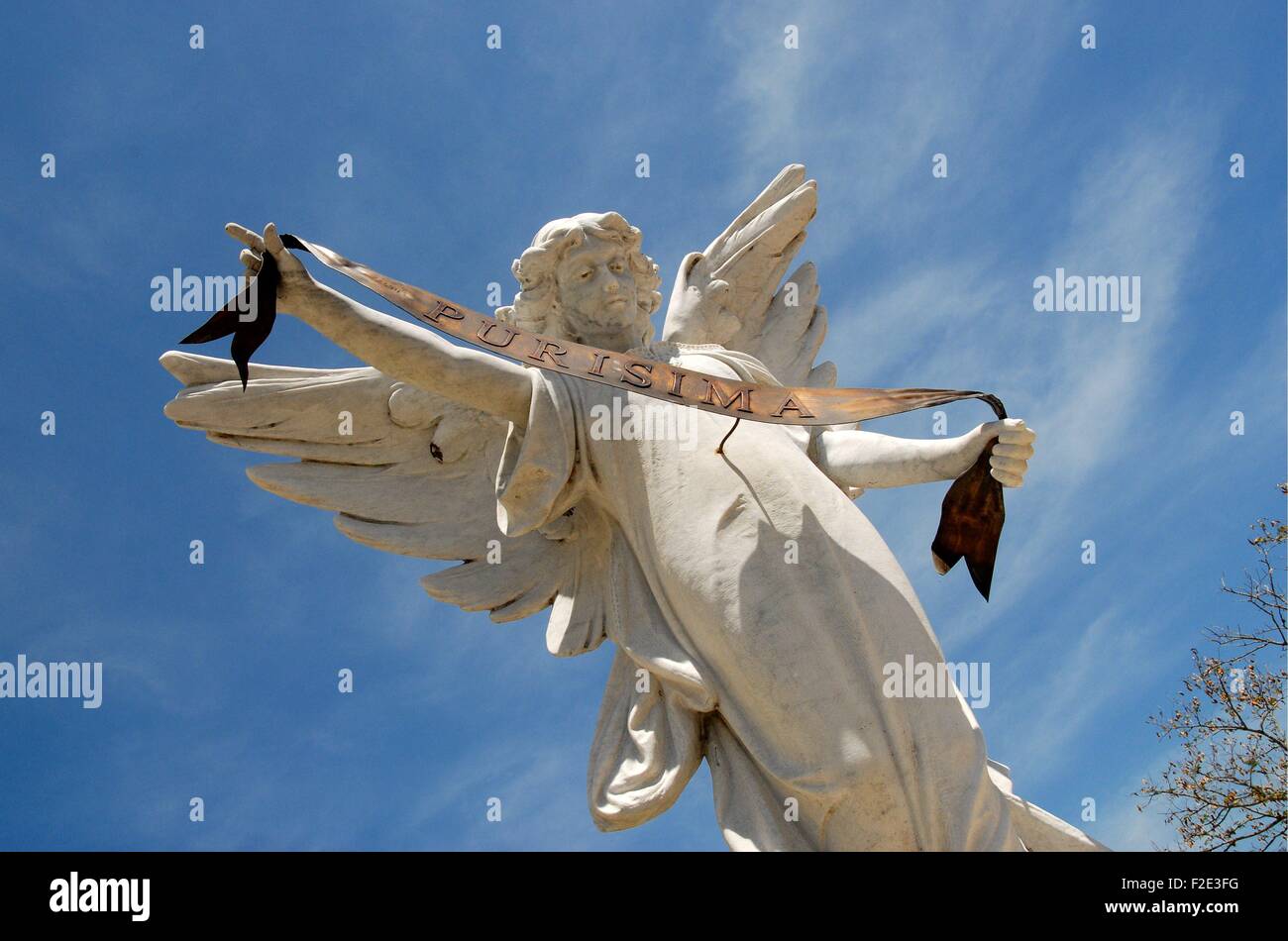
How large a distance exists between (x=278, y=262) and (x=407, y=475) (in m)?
1.72

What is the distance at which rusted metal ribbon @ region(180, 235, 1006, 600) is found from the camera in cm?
797

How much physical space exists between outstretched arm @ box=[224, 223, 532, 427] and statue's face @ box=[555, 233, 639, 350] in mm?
756

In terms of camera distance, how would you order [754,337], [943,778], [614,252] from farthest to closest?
[754,337] < [614,252] < [943,778]

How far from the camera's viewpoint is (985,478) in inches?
318

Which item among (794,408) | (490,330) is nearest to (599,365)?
(490,330)

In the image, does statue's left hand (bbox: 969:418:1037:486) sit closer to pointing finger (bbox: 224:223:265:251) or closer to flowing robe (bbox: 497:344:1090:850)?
flowing robe (bbox: 497:344:1090:850)

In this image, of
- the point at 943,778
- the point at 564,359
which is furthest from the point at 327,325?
the point at 943,778

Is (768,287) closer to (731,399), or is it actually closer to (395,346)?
(731,399)

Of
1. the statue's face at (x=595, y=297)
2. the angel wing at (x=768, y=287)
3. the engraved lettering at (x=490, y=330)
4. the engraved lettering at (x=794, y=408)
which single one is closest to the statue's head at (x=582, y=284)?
the statue's face at (x=595, y=297)

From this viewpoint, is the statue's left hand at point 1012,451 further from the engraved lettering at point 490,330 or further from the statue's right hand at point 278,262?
the statue's right hand at point 278,262

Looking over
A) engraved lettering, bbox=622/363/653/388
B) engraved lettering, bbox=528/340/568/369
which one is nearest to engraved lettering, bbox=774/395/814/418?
engraved lettering, bbox=622/363/653/388

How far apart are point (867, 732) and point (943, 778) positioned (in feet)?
1.24

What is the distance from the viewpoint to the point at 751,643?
7641 mm
